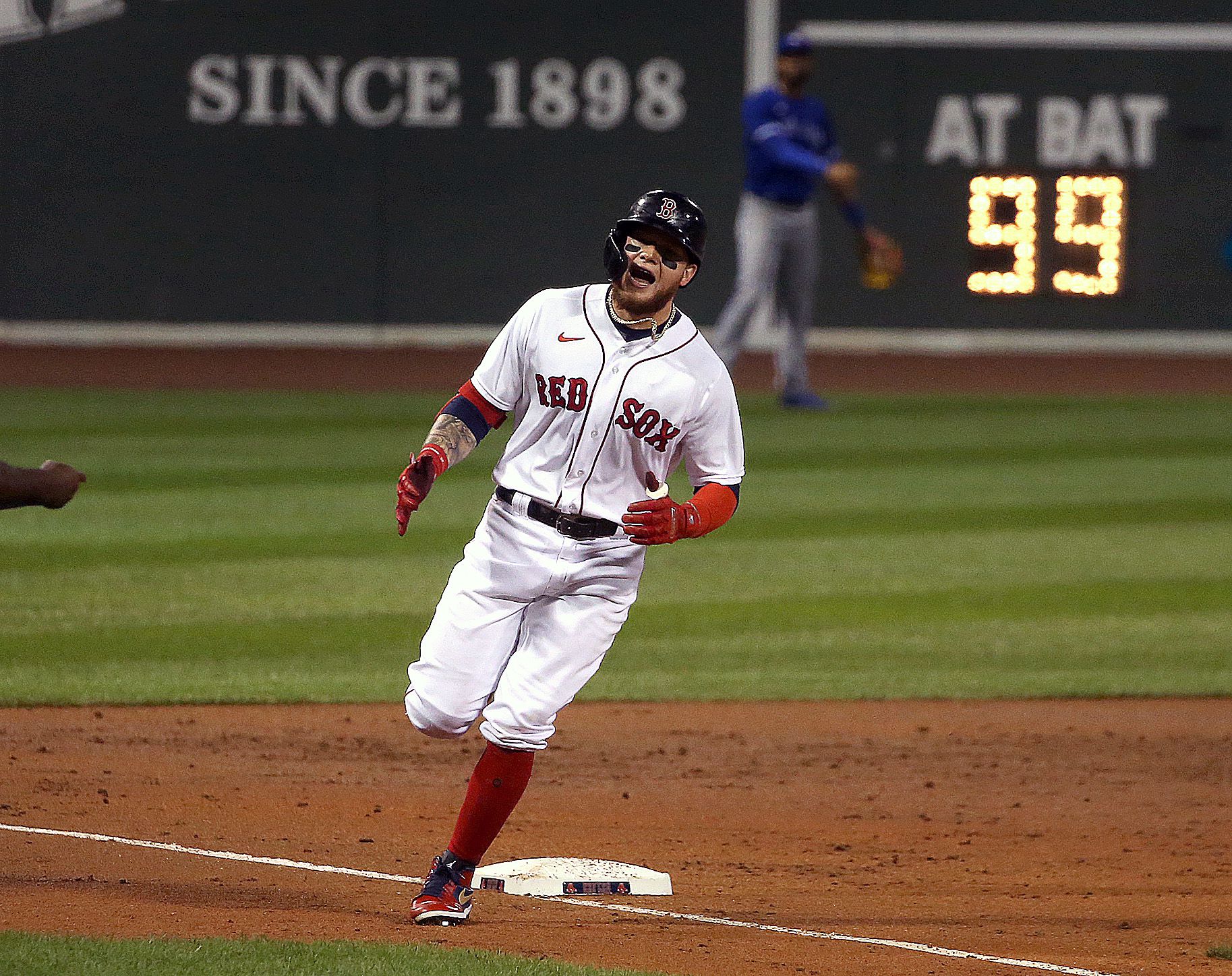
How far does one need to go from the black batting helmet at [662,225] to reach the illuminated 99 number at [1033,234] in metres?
12.3

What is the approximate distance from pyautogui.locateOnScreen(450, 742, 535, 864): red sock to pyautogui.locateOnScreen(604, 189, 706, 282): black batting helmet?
3.62 ft

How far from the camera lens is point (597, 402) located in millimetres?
4254

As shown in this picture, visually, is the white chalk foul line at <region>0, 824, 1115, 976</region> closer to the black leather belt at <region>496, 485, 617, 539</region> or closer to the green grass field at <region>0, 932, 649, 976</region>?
the green grass field at <region>0, 932, 649, 976</region>

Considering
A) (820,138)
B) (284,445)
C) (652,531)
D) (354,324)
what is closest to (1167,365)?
(820,138)

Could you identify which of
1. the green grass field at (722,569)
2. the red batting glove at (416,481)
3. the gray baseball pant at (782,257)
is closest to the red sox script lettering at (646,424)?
the red batting glove at (416,481)

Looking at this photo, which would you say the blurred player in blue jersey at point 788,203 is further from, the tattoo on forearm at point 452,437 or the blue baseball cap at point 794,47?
the tattoo on forearm at point 452,437

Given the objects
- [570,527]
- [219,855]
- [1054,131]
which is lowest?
[219,855]

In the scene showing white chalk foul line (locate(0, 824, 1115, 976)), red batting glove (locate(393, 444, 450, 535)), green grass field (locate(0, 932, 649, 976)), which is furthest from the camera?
red batting glove (locate(393, 444, 450, 535))

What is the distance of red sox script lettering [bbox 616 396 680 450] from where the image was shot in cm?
425

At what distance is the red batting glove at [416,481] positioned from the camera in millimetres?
4148

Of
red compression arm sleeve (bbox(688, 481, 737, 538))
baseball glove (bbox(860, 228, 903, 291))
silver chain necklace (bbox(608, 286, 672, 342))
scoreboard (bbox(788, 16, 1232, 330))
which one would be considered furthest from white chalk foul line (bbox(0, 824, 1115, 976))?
scoreboard (bbox(788, 16, 1232, 330))

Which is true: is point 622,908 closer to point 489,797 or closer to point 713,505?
point 489,797

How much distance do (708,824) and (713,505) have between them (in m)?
1.39

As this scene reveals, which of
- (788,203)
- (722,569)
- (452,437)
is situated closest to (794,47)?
(788,203)
